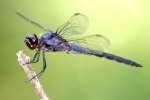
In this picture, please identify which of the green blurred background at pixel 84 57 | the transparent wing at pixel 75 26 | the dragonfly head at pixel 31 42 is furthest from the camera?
the green blurred background at pixel 84 57

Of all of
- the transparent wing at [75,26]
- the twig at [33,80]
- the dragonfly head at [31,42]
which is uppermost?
the transparent wing at [75,26]

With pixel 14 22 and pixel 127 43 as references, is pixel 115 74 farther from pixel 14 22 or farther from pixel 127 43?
pixel 14 22

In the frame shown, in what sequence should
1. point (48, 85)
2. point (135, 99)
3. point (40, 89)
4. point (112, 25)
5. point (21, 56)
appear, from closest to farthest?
1. point (40, 89)
2. point (21, 56)
3. point (135, 99)
4. point (48, 85)
5. point (112, 25)

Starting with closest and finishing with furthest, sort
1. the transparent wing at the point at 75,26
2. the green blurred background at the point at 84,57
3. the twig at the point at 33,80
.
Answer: the twig at the point at 33,80, the transparent wing at the point at 75,26, the green blurred background at the point at 84,57

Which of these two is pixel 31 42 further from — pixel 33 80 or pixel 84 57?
pixel 84 57

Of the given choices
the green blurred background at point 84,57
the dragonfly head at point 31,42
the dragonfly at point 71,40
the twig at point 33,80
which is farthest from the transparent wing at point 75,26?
the green blurred background at point 84,57

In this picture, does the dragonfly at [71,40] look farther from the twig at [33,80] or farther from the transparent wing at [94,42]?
the twig at [33,80]

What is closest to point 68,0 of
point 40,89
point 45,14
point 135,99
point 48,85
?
point 45,14

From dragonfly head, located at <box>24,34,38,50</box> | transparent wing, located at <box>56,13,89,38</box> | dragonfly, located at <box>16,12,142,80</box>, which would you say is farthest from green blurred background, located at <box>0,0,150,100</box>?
dragonfly head, located at <box>24,34,38,50</box>
